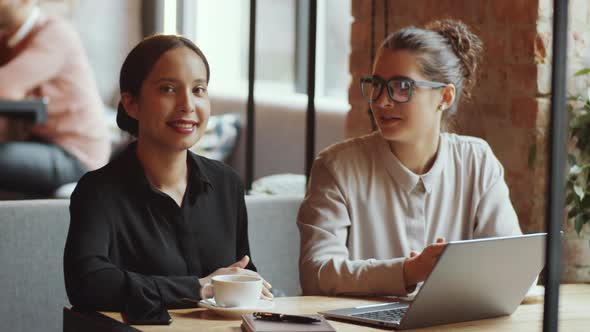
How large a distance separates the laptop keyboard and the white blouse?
287mm

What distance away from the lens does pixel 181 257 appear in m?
1.72

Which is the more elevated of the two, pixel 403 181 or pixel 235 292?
pixel 403 181

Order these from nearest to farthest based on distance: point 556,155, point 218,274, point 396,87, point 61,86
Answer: point 556,155
point 218,274
point 396,87
point 61,86

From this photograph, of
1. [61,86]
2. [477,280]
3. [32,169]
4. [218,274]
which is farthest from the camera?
[61,86]

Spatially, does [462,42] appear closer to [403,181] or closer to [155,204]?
[403,181]

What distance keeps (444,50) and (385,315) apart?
75 centimetres

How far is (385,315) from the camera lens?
1528 mm

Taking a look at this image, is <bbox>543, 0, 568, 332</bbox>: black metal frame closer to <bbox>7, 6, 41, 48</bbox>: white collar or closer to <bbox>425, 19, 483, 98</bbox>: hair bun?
<bbox>425, 19, 483, 98</bbox>: hair bun

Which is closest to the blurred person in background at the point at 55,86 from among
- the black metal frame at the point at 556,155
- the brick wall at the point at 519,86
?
the brick wall at the point at 519,86

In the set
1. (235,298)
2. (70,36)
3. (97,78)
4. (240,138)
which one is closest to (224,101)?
(240,138)

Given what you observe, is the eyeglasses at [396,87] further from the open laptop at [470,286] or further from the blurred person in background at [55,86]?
the blurred person in background at [55,86]

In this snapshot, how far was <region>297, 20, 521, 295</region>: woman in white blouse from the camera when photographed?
75.8 inches

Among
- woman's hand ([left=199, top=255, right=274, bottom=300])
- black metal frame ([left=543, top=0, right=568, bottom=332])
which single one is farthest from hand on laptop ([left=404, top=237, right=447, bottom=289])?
black metal frame ([left=543, top=0, right=568, bottom=332])

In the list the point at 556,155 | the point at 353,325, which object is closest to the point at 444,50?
the point at 353,325
